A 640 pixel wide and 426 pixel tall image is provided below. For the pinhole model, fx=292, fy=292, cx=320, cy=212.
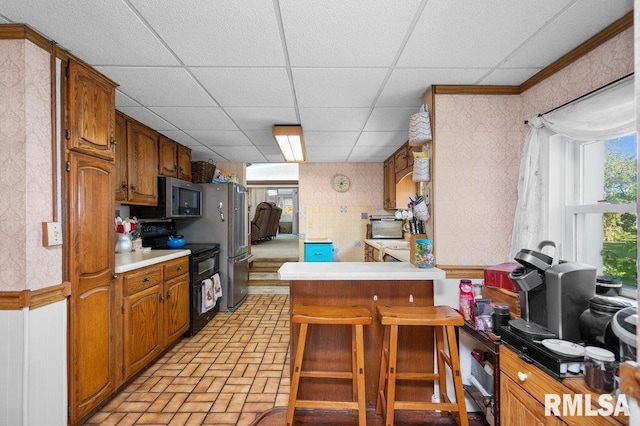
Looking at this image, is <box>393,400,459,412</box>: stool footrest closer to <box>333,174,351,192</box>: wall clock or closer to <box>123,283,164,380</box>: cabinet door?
<box>123,283,164,380</box>: cabinet door

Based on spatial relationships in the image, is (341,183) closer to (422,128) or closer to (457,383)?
(422,128)

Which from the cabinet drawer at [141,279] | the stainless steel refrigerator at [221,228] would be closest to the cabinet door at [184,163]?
the stainless steel refrigerator at [221,228]

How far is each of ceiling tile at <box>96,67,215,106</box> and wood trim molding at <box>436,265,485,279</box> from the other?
2.16 metres

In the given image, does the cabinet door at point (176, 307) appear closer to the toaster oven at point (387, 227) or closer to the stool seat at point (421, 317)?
the stool seat at point (421, 317)

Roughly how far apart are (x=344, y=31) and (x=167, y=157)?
274cm

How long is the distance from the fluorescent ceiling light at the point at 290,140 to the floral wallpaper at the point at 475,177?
1.41 m

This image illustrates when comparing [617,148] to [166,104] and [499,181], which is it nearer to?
[499,181]

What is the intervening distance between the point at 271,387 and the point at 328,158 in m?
3.39

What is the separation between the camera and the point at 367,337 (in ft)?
6.60

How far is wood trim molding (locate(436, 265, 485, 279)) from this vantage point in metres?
2.04

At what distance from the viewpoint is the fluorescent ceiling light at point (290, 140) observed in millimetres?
2932

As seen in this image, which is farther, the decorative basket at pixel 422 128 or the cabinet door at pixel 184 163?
the cabinet door at pixel 184 163

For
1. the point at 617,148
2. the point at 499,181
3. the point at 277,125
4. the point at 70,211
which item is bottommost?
A: the point at 70,211

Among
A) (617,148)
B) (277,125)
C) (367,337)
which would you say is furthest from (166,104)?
(617,148)
